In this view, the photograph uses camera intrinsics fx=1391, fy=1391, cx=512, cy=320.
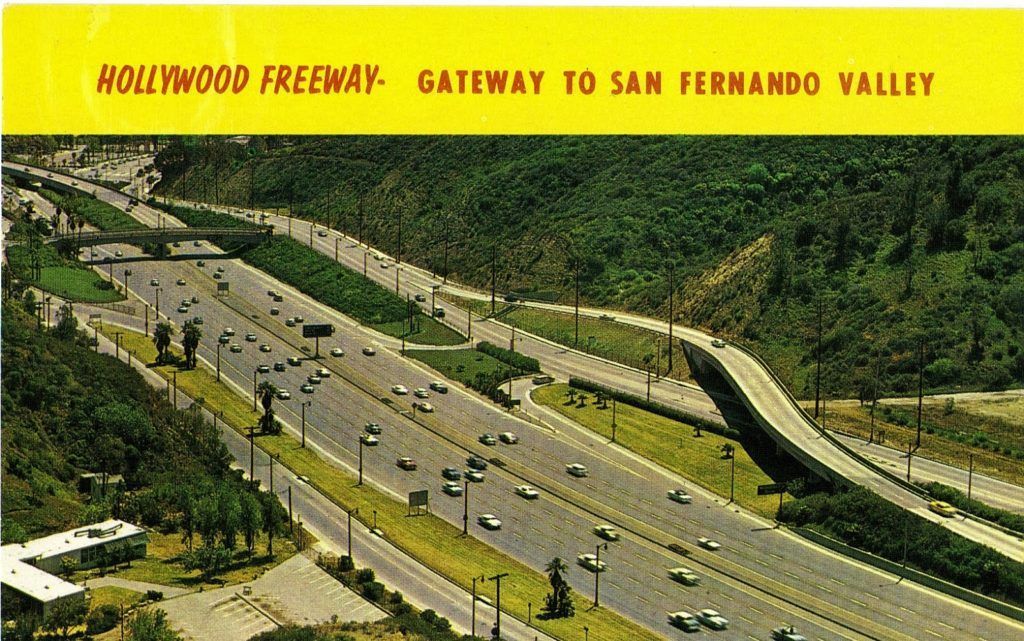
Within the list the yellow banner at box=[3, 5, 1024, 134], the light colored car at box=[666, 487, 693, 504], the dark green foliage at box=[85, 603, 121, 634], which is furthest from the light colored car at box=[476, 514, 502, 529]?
the yellow banner at box=[3, 5, 1024, 134]

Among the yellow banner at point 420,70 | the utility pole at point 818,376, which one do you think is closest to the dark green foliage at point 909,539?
the utility pole at point 818,376

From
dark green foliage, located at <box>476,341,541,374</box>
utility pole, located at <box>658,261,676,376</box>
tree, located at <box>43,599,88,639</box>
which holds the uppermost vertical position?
utility pole, located at <box>658,261,676,376</box>

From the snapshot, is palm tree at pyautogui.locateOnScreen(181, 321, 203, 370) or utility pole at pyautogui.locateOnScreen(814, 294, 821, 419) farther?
→ palm tree at pyautogui.locateOnScreen(181, 321, 203, 370)

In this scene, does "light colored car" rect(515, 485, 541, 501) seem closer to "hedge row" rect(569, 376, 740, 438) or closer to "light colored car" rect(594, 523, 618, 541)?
"light colored car" rect(594, 523, 618, 541)

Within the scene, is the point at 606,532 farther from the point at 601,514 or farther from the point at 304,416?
the point at 304,416

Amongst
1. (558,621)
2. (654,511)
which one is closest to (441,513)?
(654,511)

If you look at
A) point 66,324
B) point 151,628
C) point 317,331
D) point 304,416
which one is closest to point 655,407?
point 304,416

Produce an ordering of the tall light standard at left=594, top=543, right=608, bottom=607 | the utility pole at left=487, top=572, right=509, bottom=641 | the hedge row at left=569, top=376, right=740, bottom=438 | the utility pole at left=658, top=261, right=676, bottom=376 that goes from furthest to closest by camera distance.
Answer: the utility pole at left=658, top=261, right=676, bottom=376, the hedge row at left=569, top=376, right=740, bottom=438, the tall light standard at left=594, top=543, right=608, bottom=607, the utility pole at left=487, top=572, right=509, bottom=641

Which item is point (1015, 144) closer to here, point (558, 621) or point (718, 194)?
point (718, 194)
